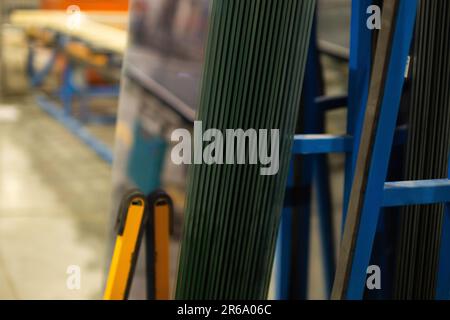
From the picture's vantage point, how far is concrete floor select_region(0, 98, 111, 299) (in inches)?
120

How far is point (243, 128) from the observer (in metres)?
1.76

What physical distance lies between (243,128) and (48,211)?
242 centimetres

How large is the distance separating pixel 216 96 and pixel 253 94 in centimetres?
9

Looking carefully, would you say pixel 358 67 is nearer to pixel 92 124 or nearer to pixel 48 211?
pixel 48 211

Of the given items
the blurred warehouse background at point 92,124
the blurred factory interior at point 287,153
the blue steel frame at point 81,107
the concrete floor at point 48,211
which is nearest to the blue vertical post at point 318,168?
the blurred factory interior at point 287,153

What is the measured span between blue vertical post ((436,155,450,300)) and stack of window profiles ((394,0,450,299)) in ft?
0.09

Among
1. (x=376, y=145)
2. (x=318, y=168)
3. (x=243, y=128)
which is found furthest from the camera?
(x=318, y=168)

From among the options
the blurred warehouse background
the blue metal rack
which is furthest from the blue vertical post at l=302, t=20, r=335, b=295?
the blue metal rack

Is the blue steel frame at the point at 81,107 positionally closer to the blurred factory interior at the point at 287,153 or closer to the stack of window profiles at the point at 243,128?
the blurred factory interior at the point at 287,153

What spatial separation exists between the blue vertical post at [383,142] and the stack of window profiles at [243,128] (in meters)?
0.23

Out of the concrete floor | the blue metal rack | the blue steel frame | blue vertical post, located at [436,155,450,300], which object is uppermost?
the blue metal rack

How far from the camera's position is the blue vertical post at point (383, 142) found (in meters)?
1.61

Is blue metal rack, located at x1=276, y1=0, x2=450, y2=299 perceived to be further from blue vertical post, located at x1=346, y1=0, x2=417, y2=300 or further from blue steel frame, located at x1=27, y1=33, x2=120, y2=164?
blue steel frame, located at x1=27, y1=33, x2=120, y2=164

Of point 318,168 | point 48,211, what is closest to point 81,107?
point 48,211
